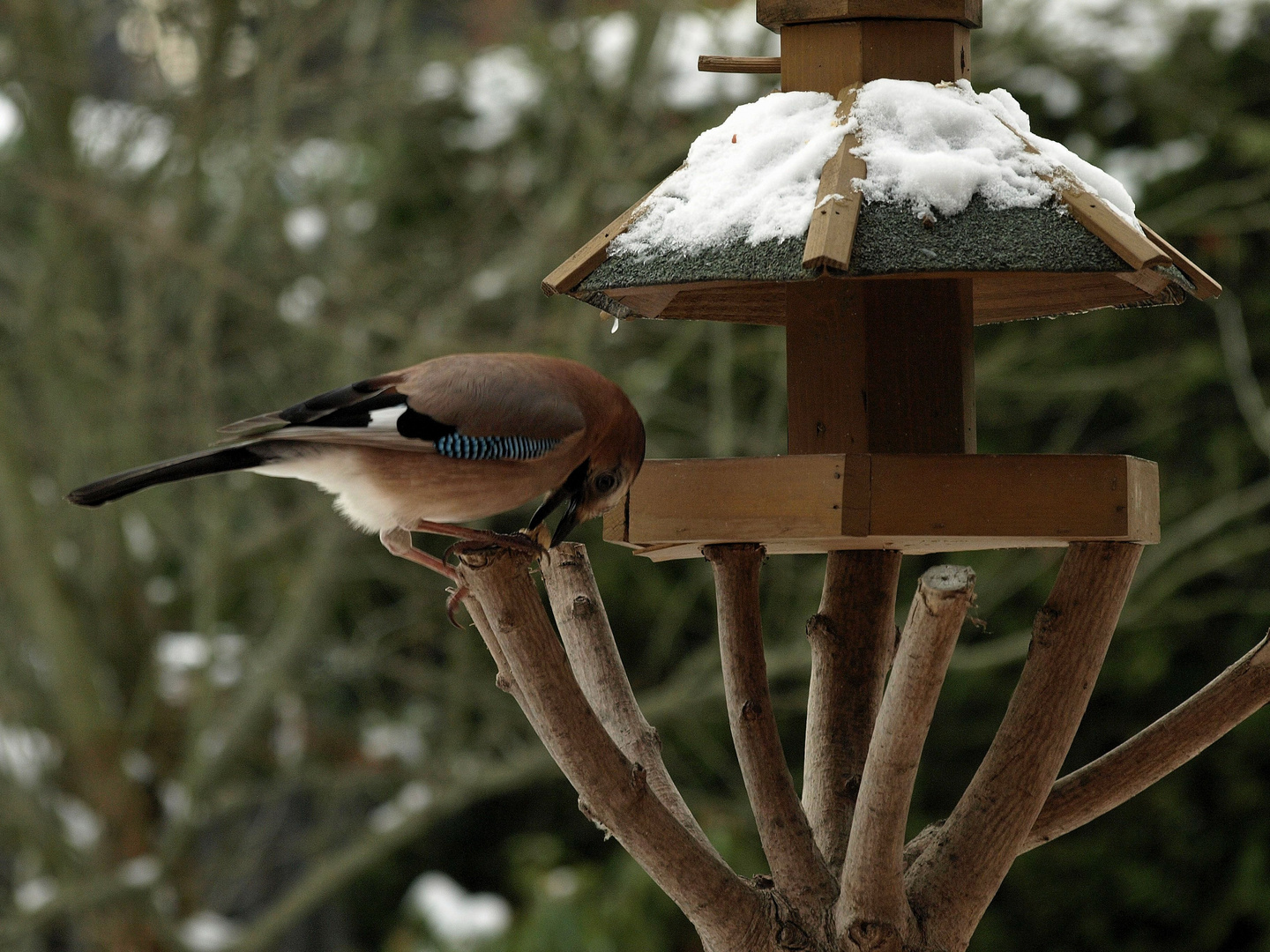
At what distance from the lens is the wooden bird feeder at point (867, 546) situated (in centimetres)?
224

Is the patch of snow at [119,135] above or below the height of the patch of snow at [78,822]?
above

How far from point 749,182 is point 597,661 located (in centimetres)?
89

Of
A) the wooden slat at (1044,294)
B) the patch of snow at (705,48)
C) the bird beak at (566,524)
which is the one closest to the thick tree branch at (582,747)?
the bird beak at (566,524)

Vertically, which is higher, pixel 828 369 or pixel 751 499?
pixel 828 369

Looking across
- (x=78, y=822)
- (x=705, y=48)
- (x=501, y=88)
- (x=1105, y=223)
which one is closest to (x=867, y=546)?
(x=1105, y=223)

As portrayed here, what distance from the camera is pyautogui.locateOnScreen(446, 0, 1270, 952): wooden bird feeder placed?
2242 mm

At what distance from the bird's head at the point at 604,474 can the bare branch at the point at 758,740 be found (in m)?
0.21

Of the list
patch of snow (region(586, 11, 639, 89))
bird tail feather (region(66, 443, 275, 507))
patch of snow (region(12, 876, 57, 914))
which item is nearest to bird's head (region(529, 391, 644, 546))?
bird tail feather (region(66, 443, 275, 507))

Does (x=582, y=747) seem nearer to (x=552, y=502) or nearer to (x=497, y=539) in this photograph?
(x=497, y=539)

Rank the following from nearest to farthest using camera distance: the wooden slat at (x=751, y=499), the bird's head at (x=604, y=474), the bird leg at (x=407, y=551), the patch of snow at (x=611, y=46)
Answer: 1. the wooden slat at (x=751, y=499)
2. the bird's head at (x=604, y=474)
3. the bird leg at (x=407, y=551)
4. the patch of snow at (x=611, y=46)

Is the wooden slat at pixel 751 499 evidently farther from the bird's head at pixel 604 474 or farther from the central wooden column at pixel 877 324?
the central wooden column at pixel 877 324

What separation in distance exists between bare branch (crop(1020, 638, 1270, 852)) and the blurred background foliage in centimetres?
294

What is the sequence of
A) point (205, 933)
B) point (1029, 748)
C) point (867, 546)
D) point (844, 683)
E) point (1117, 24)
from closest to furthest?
1. point (1029, 748)
2. point (867, 546)
3. point (844, 683)
4. point (1117, 24)
5. point (205, 933)

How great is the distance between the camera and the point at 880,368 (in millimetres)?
2625
